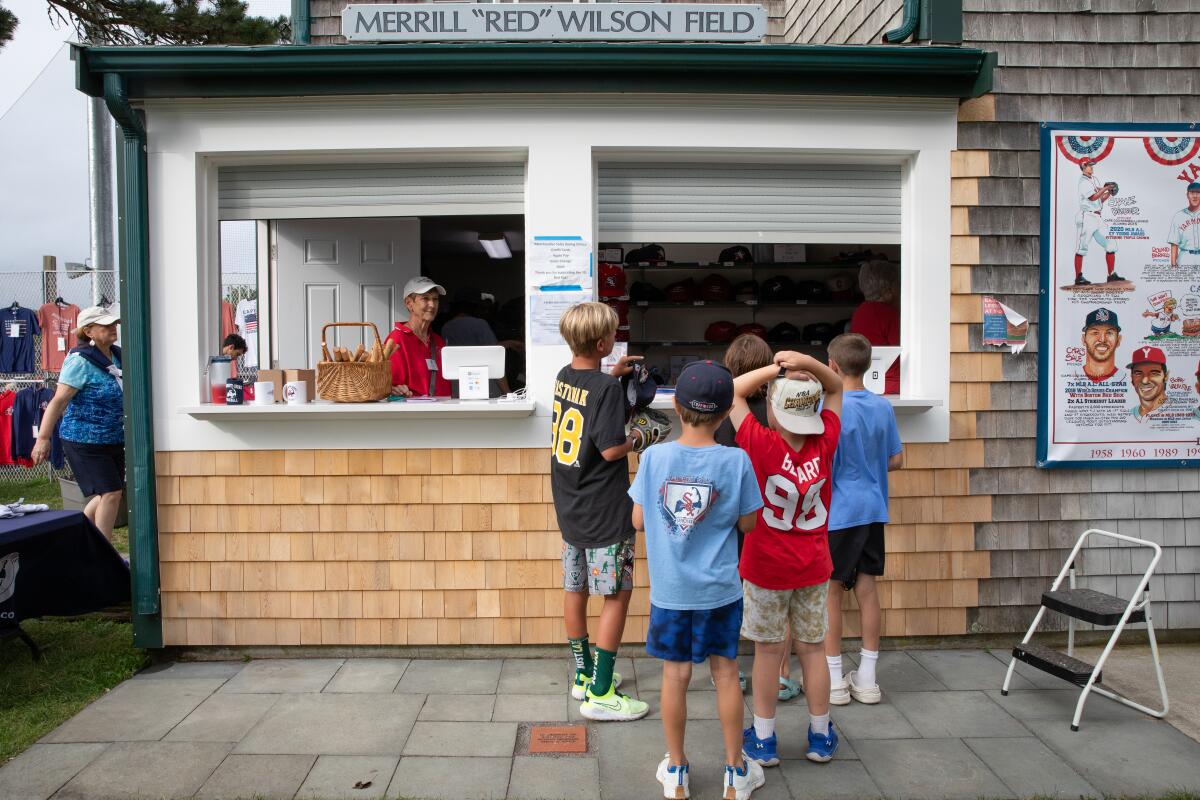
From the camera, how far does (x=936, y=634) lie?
15.8 ft

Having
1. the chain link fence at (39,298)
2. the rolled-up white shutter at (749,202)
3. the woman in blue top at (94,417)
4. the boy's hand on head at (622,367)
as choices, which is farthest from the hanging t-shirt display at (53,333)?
the boy's hand on head at (622,367)

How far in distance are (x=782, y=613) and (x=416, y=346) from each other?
2.72 meters

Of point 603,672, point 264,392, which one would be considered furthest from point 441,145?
point 603,672

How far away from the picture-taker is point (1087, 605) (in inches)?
155

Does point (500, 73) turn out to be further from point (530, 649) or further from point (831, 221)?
point (530, 649)

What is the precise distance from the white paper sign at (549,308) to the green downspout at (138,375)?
6.28 ft

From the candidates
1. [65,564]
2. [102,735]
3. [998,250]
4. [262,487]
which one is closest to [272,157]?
[262,487]

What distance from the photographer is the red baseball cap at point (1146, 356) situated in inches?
187

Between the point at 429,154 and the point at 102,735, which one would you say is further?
the point at 429,154

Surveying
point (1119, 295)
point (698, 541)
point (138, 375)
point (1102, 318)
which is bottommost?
point (698, 541)

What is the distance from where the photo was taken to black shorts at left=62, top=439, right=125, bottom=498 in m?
5.59

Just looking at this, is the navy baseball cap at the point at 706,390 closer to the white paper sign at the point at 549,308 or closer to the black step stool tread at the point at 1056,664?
the white paper sign at the point at 549,308

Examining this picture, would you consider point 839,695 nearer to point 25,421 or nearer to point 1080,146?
point 1080,146

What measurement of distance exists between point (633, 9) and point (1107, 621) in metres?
3.59
